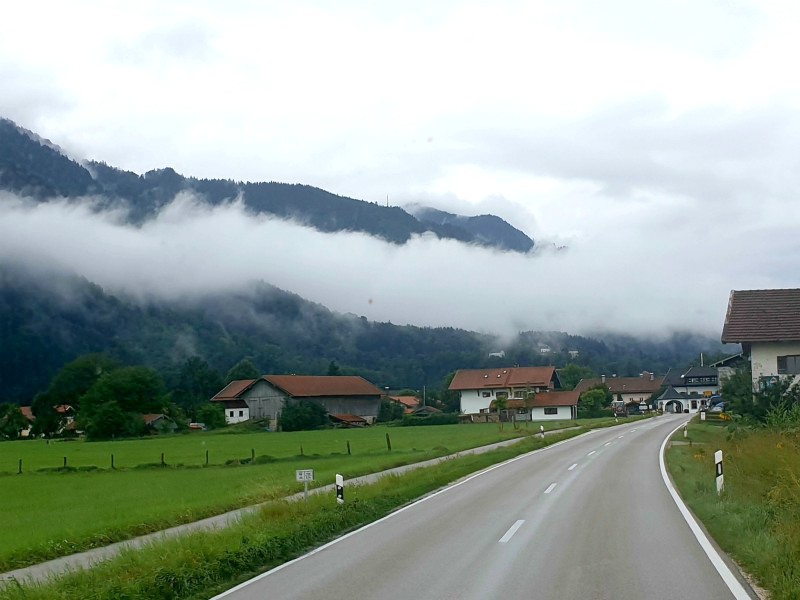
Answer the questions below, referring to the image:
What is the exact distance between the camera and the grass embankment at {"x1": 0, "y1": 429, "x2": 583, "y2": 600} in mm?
10281

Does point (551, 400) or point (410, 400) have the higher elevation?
point (551, 400)

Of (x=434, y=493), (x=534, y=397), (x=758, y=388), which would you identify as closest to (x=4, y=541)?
(x=434, y=493)

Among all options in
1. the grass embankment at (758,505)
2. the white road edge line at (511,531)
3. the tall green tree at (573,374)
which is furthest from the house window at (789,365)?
the tall green tree at (573,374)

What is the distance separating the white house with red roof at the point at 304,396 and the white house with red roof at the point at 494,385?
12.4 metres

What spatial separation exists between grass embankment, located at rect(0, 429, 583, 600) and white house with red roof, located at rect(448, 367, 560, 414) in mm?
94394

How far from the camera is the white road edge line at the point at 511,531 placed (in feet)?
44.7

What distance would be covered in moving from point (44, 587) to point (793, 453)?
14.3 meters

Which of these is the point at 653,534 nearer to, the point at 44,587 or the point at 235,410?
the point at 44,587

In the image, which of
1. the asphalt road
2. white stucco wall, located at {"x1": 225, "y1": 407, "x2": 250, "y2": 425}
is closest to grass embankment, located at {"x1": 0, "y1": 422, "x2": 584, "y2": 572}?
the asphalt road

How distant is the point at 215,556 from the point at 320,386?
96.6 metres

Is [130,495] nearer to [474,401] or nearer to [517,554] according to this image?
[517,554]

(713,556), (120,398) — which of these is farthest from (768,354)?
(120,398)

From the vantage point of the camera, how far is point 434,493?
22.3 m

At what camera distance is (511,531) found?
14.5 meters
